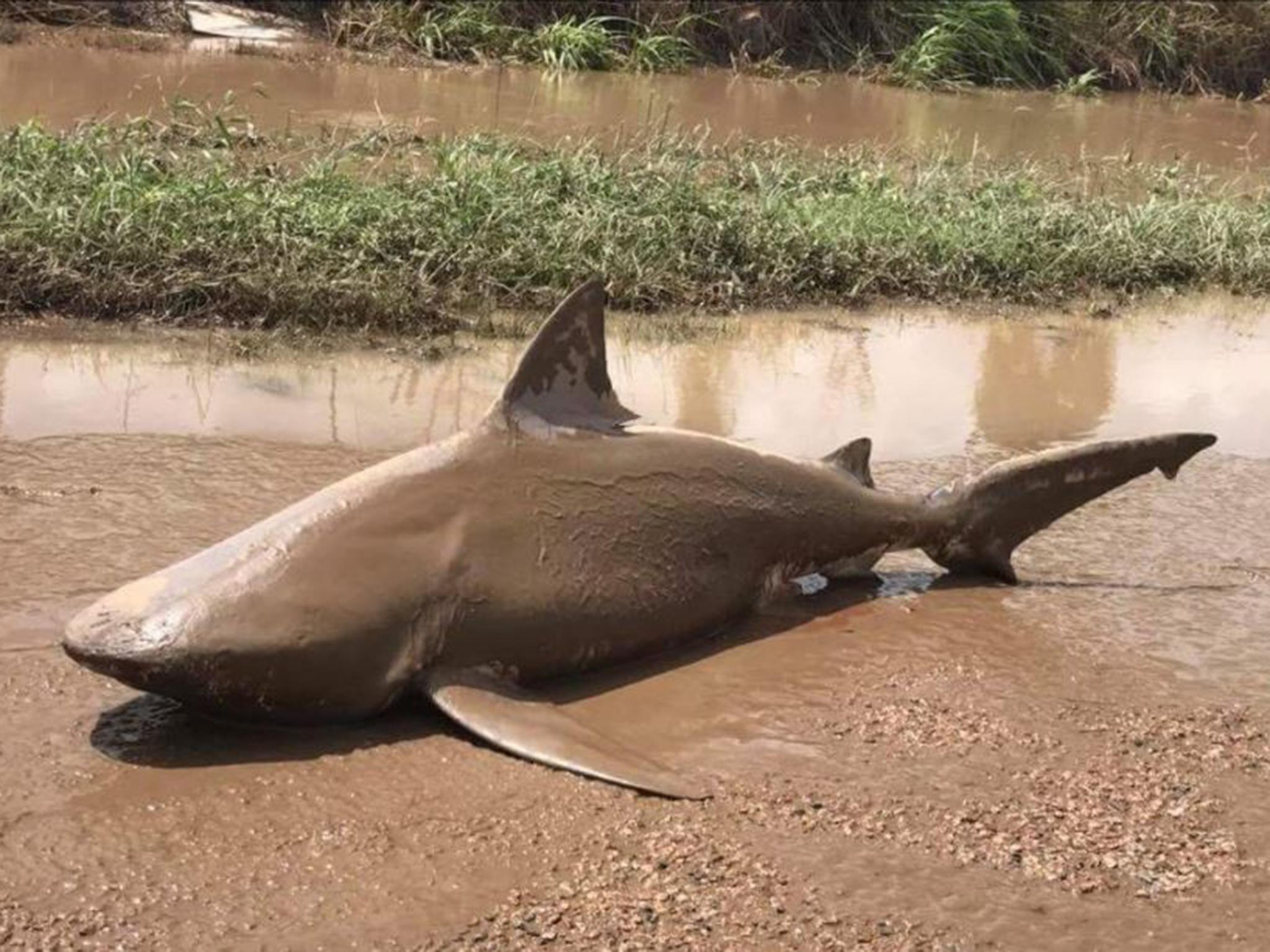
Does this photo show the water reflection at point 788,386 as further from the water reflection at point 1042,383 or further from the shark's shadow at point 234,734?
the shark's shadow at point 234,734

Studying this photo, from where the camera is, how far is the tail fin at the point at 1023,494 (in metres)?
6.04

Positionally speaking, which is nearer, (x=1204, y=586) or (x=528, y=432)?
(x=528, y=432)

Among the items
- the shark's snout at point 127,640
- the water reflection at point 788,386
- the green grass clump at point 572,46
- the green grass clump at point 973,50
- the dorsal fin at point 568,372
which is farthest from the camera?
the green grass clump at point 973,50

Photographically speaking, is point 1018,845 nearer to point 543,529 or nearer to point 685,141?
point 543,529

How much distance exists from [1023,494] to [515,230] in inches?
152

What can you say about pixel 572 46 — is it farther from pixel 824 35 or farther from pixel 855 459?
pixel 855 459

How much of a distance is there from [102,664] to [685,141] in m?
8.86

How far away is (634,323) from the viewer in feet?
29.8

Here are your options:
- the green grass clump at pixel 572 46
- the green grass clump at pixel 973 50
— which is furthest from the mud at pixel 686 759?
the green grass clump at pixel 973 50

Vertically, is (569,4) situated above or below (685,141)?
above

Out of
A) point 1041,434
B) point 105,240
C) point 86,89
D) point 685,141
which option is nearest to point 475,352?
point 105,240

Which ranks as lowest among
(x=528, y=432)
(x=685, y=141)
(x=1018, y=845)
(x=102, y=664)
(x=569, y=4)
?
(x=1018, y=845)

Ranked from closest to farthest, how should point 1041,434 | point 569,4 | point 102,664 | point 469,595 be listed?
point 102,664 < point 469,595 < point 1041,434 < point 569,4

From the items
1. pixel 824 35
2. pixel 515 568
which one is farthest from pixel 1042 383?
pixel 824 35
